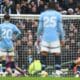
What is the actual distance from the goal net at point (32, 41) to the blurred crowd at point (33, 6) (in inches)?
187

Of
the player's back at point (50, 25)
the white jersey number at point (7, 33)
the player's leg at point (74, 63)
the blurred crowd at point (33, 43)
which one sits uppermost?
the player's back at point (50, 25)

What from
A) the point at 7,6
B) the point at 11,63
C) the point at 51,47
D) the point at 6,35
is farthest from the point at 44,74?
the point at 7,6

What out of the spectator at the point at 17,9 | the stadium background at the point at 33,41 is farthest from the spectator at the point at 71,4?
the stadium background at the point at 33,41

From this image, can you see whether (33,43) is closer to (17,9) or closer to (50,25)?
(50,25)

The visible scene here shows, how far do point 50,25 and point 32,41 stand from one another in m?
1.63

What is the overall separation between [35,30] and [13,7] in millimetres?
5931

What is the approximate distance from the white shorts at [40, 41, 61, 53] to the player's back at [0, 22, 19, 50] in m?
0.90

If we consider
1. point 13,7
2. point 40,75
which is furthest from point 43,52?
point 13,7

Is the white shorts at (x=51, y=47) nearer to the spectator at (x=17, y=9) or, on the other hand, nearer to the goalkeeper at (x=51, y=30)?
the goalkeeper at (x=51, y=30)

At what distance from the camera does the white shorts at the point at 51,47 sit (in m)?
13.2

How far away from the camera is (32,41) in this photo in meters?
14.6

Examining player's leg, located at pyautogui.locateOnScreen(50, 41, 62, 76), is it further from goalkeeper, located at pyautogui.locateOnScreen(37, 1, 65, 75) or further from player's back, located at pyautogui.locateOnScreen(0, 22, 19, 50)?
player's back, located at pyautogui.locateOnScreen(0, 22, 19, 50)

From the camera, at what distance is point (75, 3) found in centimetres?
2086

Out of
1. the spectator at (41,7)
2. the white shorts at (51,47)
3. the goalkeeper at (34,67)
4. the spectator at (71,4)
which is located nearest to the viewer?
the white shorts at (51,47)
